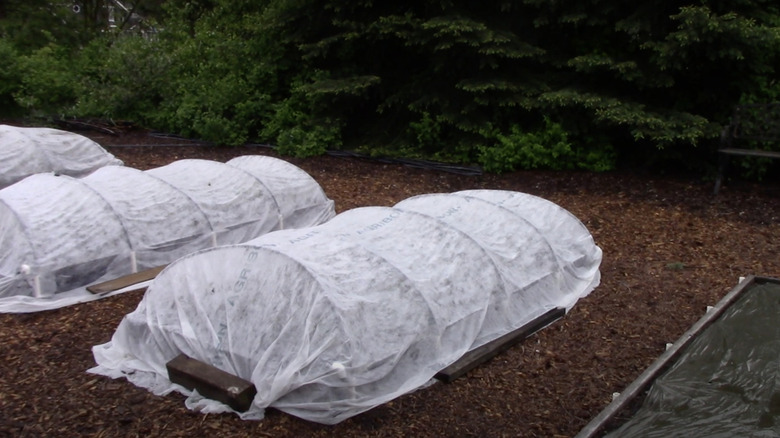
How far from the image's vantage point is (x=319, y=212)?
870 cm

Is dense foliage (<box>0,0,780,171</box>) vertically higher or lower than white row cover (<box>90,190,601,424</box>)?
higher

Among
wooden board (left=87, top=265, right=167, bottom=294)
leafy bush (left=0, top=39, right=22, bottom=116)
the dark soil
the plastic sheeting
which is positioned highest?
leafy bush (left=0, top=39, right=22, bottom=116)

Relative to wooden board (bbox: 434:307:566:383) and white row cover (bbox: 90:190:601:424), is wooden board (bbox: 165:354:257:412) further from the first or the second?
wooden board (bbox: 434:307:566:383)

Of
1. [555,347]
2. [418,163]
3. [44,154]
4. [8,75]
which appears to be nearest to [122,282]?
[555,347]

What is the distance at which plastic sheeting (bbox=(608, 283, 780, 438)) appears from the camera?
413cm

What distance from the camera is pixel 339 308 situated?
4449 mm

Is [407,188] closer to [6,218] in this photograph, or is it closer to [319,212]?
[319,212]

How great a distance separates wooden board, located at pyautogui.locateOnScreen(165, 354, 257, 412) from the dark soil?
14 centimetres

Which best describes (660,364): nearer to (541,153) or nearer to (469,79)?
(541,153)

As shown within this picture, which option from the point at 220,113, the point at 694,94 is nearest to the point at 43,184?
the point at 220,113

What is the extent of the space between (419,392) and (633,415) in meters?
1.38

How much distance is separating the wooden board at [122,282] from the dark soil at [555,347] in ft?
0.47

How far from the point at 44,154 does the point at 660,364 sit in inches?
373

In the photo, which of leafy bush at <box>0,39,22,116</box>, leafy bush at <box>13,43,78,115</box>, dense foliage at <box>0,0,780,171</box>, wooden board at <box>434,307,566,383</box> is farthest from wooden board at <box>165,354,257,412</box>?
leafy bush at <box>0,39,22,116</box>
